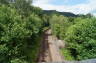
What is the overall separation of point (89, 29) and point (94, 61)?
2311 cm

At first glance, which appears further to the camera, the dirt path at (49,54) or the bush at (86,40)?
the dirt path at (49,54)

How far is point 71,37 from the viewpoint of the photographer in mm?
40344

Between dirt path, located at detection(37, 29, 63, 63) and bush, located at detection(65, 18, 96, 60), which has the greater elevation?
bush, located at detection(65, 18, 96, 60)

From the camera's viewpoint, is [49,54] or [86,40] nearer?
[86,40]

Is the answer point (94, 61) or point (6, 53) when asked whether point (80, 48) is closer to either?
point (6, 53)

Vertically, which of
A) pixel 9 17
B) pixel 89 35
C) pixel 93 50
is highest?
pixel 9 17

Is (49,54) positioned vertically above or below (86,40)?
below

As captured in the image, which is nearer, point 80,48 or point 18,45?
point 18,45

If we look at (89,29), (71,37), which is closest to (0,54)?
(89,29)

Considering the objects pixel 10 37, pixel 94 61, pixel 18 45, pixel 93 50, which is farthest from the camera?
pixel 93 50

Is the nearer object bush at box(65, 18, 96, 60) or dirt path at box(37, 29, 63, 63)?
bush at box(65, 18, 96, 60)

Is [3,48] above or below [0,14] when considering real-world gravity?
below

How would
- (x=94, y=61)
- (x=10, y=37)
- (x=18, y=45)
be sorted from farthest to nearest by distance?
(x=18, y=45) → (x=10, y=37) → (x=94, y=61)

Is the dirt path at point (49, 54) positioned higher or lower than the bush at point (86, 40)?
lower
